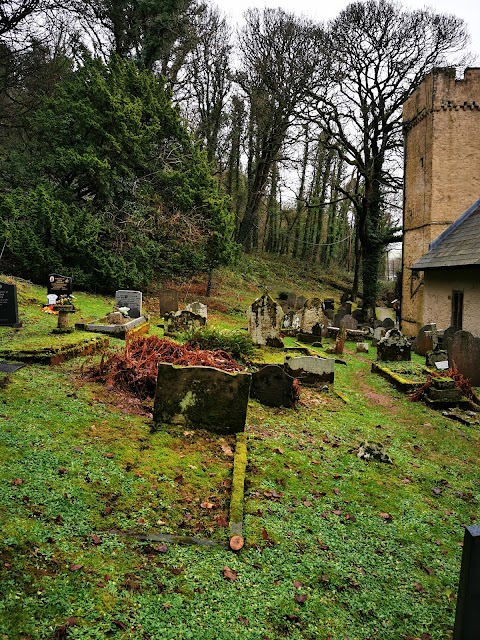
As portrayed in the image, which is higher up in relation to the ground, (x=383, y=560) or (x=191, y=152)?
(x=191, y=152)

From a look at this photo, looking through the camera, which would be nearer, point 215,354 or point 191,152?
point 215,354

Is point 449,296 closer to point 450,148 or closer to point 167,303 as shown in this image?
point 450,148

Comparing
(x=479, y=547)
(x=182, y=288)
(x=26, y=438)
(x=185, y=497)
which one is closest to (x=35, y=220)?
(x=182, y=288)

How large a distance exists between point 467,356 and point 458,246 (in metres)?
7.85

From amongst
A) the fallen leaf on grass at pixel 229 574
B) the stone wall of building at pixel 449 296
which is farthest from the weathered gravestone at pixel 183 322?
the stone wall of building at pixel 449 296

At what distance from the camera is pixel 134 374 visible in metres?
6.67

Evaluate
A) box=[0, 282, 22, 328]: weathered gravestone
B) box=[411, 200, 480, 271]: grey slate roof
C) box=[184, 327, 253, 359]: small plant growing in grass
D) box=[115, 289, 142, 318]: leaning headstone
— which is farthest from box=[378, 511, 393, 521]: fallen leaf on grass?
box=[411, 200, 480, 271]: grey slate roof

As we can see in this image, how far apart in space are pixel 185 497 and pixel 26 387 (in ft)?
10.5

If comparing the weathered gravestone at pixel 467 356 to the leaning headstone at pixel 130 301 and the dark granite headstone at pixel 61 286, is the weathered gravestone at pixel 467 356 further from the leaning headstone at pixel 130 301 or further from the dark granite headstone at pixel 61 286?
the dark granite headstone at pixel 61 286

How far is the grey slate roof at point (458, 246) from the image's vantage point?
Answer: 14445mm

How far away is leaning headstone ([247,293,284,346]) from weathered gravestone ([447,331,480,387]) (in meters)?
4.07

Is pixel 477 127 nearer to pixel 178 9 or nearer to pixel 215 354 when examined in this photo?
pixel 178 9

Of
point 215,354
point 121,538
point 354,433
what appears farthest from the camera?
point 215,354

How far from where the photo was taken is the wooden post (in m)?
2.13
